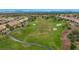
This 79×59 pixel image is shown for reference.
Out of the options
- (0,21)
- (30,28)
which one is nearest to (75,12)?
(30,28)

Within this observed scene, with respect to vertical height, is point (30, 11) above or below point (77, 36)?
above

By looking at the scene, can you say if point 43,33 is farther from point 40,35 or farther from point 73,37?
point 73,37

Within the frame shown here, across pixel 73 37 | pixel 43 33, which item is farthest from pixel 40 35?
pixel 73 37
